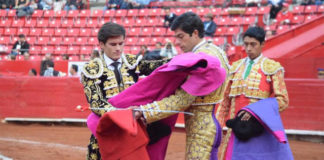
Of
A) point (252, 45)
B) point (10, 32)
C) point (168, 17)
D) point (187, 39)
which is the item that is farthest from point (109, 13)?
point (187, 39)

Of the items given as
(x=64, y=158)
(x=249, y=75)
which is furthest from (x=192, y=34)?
(x=64, y=158)

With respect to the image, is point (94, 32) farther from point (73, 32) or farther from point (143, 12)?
point (143, 12)

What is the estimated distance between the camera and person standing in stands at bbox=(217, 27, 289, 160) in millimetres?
3980

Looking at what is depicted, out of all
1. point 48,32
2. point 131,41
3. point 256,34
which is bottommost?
point 131,41

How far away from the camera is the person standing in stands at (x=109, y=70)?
3.06m

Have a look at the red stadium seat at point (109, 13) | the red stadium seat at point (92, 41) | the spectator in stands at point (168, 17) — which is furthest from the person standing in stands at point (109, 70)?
the red stadium seat at point (109, 13)

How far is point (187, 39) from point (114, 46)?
1.47ft

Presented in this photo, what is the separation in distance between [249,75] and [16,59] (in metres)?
11.6

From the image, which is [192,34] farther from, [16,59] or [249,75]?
[16,59]

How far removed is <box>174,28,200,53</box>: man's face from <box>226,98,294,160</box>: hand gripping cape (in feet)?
2.26

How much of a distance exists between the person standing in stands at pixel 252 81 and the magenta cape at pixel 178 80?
1148mm

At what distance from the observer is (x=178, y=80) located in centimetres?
287

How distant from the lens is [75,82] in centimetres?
1027

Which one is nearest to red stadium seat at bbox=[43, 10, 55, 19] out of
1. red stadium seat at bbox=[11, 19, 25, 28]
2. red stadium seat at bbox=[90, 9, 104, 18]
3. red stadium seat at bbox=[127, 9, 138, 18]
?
red stadium seat at bbox=[11, 19, 25, 28]
